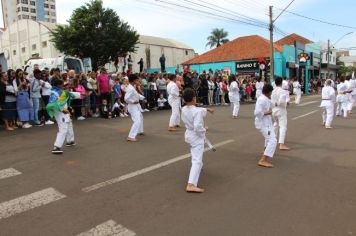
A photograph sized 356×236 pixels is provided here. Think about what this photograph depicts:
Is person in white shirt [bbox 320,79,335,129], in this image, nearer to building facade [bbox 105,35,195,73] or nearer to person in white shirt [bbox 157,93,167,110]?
person in white shirt [bbox 157,93,167,110]

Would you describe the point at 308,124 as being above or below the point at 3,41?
below

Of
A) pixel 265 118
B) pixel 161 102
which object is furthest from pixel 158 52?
pixel 265 118

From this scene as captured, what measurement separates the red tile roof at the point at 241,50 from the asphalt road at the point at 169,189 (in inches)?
1416

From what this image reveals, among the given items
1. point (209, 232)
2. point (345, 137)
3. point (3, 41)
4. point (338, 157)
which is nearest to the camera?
point (209, 232)

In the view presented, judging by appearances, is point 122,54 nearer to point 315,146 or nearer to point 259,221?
point 315,146

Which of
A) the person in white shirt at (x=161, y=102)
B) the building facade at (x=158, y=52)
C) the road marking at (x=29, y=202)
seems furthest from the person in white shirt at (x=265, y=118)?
the building facade at (x=158, y=52)

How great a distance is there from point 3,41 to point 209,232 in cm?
6905

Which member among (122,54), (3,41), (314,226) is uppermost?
(3,41)

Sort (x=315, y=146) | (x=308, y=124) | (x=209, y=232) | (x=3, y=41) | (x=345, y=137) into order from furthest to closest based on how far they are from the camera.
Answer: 1. (x=3, y=41)
2. (x=308, y=124)
3. (x=345, y=137)
4. (x=315, y=146)
5. (x=209, y=232)

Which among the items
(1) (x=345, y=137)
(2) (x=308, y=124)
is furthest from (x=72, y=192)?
(2) (x=308, y=124)

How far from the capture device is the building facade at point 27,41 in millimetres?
54312

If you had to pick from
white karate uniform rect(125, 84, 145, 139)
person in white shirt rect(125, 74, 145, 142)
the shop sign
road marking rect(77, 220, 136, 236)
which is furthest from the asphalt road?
the shop sign

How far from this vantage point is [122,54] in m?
42.0

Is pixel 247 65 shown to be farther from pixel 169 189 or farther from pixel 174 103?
pixel 169 189
